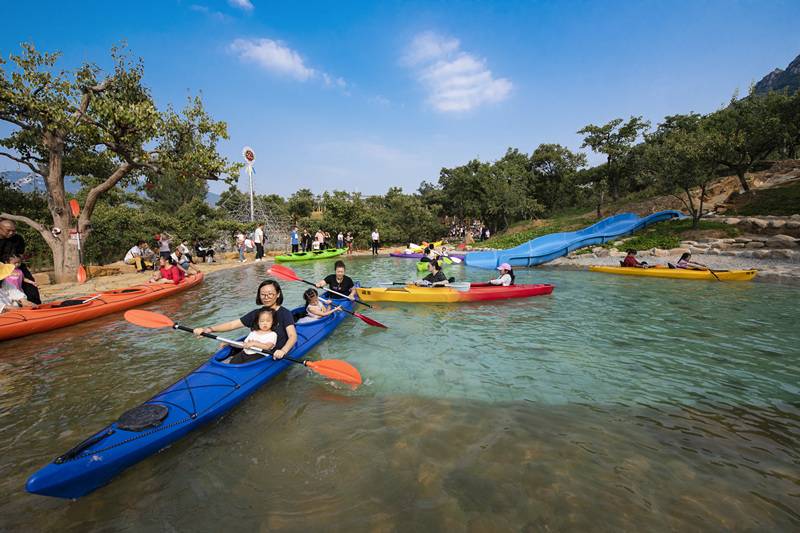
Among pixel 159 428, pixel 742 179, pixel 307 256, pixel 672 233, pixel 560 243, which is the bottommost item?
pixel 159 428

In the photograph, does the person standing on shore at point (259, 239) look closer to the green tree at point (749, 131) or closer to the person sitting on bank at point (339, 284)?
the person sitting on bank at point (339, 284)

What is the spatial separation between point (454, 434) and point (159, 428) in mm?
3063

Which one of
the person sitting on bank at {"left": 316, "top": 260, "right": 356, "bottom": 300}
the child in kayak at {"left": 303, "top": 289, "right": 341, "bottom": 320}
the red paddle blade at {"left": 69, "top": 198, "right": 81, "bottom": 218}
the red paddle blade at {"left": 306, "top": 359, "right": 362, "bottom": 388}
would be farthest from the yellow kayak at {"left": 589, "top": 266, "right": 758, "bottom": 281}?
the red paddle blade at {"left": 69, "top": 198, "right": 81, "bottom": 218}

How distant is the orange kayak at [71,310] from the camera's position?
689 cm

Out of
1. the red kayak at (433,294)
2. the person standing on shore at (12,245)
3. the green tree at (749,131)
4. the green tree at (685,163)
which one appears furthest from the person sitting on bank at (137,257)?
the green tree at (749,131)

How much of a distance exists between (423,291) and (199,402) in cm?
701

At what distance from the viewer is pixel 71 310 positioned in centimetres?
790

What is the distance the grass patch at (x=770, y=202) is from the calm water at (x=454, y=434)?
1730 centimetres

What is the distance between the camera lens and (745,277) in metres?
12.4

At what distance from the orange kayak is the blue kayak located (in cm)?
575

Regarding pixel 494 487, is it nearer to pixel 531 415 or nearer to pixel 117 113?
pixel 531 415

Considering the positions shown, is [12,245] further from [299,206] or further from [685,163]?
[299,206]

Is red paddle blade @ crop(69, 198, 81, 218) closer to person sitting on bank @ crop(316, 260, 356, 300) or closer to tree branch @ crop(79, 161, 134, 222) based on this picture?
tree branch @ crop(79, 161, 134, 222)

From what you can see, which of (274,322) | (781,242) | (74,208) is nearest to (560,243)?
(781,242)
